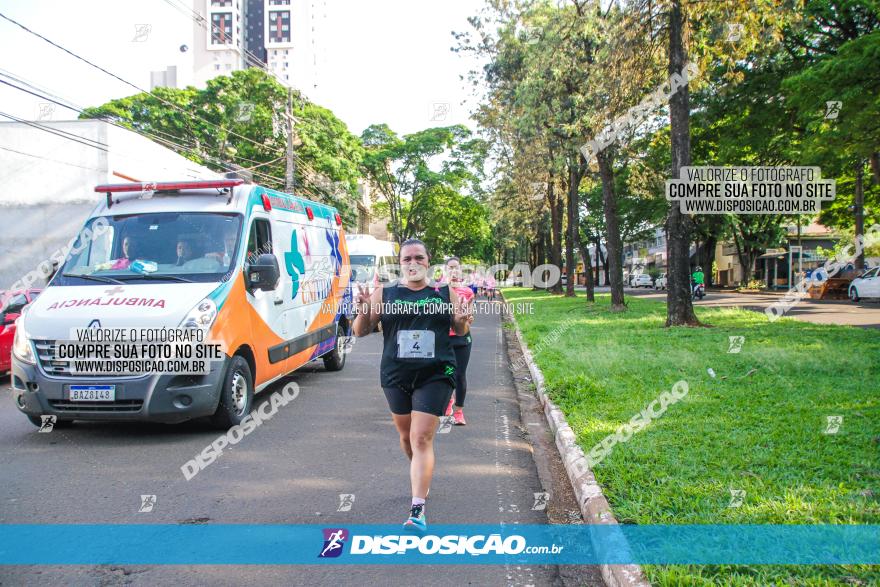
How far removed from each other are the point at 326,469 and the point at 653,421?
3.22 m

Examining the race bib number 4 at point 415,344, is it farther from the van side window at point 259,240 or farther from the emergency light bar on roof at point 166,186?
the emergency light bar on roof at point 166,186

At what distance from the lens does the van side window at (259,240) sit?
7285 mm

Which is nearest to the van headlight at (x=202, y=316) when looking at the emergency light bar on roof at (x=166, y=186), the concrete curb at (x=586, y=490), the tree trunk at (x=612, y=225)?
the emergency light bar on roof at (x=166, y=186)

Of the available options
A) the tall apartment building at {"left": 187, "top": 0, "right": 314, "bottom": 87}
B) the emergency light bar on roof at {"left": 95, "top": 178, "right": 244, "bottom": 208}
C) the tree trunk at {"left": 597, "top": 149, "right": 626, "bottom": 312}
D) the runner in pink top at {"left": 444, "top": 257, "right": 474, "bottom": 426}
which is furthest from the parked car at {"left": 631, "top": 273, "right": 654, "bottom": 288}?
the tall apartment building at {"left": 187, "top": 0, "right": 314, "bottom": 87}

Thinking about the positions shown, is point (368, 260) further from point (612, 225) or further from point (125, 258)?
point (125, 258)

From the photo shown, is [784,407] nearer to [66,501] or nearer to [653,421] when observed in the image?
[653,421]

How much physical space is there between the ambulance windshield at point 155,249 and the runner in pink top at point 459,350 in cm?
234

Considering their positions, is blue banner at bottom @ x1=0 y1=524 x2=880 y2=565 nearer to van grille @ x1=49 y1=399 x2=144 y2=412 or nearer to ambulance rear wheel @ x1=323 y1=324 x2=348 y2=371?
van grille @ x1=49 y1=399 x2=144 y2=412

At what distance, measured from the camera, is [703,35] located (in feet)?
49.5

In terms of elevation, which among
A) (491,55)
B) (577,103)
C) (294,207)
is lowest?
(294,207)

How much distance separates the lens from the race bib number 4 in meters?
4.27

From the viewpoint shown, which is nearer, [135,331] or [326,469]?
[326,469]

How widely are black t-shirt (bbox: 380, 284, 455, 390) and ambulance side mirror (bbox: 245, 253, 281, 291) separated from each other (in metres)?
3.01

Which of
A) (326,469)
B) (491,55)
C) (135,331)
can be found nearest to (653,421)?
(326,469)
